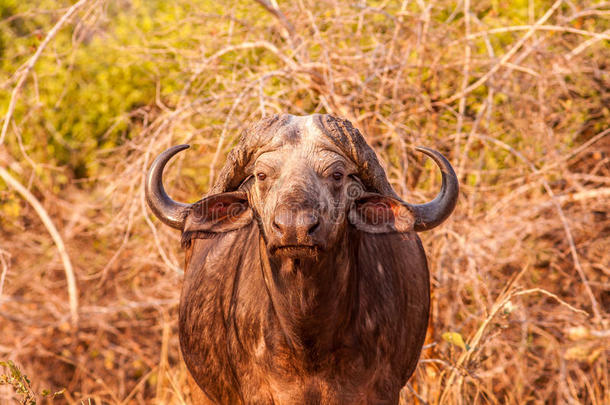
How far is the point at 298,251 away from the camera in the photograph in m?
2.67

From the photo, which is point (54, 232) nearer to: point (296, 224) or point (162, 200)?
point (162, 200)

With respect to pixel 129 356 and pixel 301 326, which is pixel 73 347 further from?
pixel 301 326

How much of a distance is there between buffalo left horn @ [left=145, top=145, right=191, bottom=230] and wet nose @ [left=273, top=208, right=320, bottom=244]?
786 millimetres

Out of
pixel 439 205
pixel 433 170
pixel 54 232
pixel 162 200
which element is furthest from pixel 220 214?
pixel 54 232

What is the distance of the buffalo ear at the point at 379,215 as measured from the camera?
3.03m

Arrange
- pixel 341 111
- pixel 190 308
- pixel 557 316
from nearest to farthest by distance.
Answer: pixel 190 308 < pixel 341 111 < pixel 557 316

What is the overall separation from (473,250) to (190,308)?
2834mm

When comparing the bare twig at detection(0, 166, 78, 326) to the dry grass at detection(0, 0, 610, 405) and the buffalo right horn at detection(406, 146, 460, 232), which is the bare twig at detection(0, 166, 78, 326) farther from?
the buffalo right horn at detection(406, 146, 460, 232)

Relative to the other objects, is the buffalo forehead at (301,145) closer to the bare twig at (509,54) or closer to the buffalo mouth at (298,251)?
the buffalo mouth at (298,251)

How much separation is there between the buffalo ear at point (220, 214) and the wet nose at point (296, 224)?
20.9 inches

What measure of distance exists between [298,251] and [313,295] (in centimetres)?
33

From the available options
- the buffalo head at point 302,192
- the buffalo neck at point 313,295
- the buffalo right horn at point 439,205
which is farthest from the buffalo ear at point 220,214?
the buffalo right horn at point 439,205

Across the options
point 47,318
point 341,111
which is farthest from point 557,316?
point 47,318

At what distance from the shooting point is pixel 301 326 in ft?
9.84
